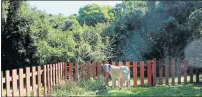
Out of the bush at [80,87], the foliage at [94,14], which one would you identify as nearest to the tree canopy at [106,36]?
the bush at [80,87]

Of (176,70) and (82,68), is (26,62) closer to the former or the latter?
(82,68)

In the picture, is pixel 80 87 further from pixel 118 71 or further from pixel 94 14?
pixel 94 14

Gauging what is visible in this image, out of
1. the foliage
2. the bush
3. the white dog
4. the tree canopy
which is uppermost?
the foliage

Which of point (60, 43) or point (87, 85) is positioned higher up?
point (60, 43)

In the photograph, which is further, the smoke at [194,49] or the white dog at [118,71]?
the smoke at [194,49]

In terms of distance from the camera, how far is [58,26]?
2439 centimetres

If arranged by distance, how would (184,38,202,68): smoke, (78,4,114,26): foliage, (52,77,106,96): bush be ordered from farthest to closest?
(78,4,114,26): foliage, (184,38,202,68): smoke, (52,77,106,96): bush

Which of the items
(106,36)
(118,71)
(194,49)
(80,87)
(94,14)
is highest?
(94,14)

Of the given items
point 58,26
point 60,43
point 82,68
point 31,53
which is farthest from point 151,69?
point 58,26

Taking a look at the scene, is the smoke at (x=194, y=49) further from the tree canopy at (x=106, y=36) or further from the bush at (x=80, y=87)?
the bush at (x=80, y=87)

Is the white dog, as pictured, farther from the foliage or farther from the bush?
the foliage

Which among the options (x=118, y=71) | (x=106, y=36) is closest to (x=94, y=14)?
(x=106, y=36)

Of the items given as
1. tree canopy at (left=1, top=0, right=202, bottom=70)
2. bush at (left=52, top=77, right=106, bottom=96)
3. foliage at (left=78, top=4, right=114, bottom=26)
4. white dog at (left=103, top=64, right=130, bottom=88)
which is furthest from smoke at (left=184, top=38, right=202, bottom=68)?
foliage at (left=78, top=4, right=114, bottom=26)

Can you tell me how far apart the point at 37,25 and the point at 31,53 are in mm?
1585
